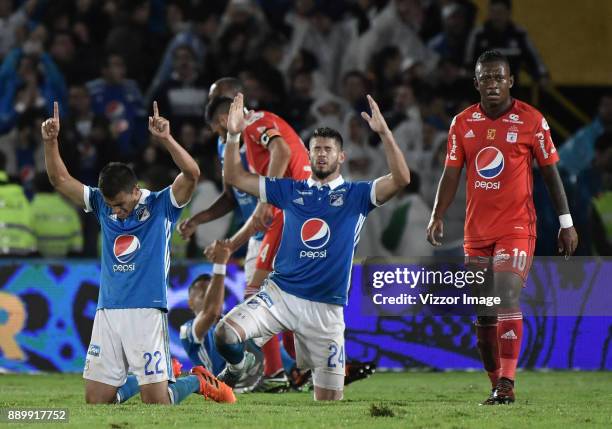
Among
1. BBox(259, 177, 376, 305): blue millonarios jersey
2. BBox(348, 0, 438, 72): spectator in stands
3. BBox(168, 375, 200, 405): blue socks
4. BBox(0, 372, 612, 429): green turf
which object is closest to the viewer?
BBox(0, 372, 612, 429): green turf

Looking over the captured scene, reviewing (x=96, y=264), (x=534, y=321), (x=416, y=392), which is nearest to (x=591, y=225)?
(x=534, y=321)

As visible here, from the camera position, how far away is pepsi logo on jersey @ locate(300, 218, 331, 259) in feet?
26.7

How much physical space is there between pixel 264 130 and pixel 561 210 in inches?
103

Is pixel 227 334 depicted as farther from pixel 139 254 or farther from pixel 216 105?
pixel 216 105

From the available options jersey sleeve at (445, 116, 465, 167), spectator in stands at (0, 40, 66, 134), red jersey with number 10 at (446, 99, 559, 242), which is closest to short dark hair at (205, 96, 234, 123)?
jersey sleeve at (445, 116, 465, 167)

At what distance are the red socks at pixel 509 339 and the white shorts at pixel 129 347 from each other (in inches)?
85.3

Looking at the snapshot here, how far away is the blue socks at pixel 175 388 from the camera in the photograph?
802 centimetres

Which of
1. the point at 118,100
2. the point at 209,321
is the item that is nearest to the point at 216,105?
the point at 209,321

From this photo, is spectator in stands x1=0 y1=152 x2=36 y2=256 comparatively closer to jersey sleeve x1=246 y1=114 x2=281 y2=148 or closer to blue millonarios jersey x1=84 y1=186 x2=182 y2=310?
jersey sleeve x1=246 y1=114 x2=281 y2=148

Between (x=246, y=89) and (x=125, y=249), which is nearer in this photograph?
(x=125, y=249)

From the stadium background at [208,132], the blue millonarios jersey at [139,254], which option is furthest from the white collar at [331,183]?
the stadium background at [208,132]

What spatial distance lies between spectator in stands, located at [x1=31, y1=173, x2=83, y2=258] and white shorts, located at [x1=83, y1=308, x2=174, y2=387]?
5.07 meters

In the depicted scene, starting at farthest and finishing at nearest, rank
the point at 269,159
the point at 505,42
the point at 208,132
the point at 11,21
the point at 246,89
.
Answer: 1. the point at 11,21
2. the point at 505,42
3. the point at 246,89
4. the point at 208,132
5. the point at 269,159

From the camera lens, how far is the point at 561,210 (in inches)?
309
